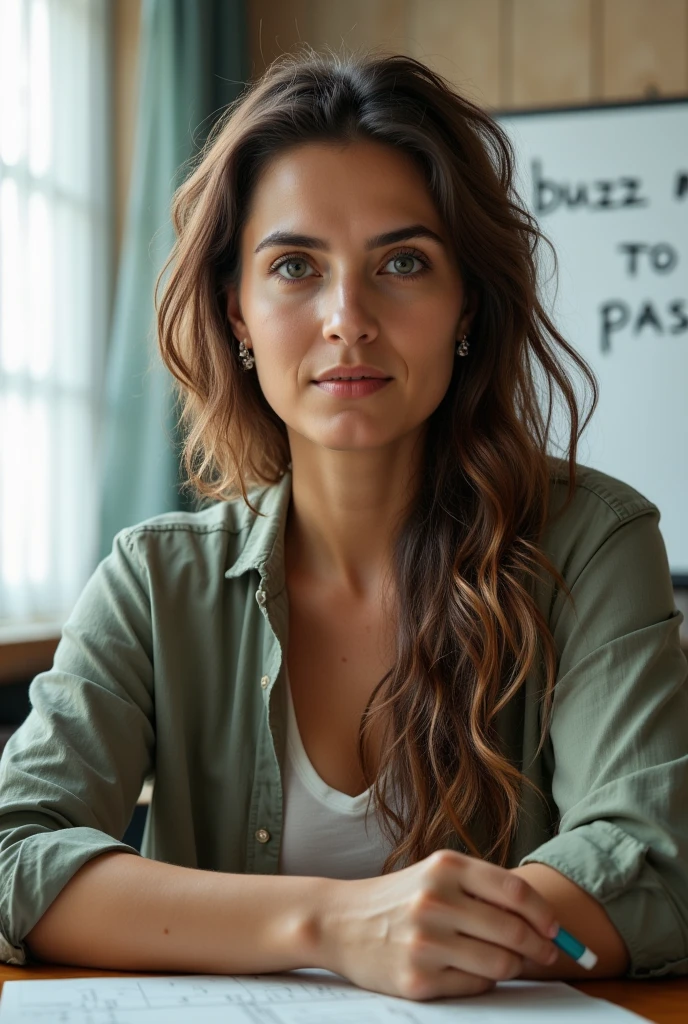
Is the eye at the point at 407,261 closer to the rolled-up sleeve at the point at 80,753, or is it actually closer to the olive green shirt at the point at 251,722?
the olive green shirt at the point at 251,722

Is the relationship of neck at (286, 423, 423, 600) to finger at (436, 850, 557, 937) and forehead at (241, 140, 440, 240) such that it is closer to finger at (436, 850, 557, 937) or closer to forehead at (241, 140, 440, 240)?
forehead at (241, 140, 440, 240)

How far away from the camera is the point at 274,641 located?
135 cm

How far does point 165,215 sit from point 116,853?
201 cm

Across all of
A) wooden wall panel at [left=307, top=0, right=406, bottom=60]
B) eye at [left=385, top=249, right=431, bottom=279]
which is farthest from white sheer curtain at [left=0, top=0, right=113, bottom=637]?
eye at [left=385, top=249, right=431, bottom=279]

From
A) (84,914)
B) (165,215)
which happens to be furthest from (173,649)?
(165,215)

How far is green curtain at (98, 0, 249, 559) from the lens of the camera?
8.89 ft

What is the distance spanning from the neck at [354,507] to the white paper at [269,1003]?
610 mm

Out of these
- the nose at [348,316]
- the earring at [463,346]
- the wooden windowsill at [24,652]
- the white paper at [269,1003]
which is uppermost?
the nose at [348,316]

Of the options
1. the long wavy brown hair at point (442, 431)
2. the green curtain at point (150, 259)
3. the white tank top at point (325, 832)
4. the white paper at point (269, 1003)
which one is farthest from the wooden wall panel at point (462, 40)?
the white paper at point (269, 1003)

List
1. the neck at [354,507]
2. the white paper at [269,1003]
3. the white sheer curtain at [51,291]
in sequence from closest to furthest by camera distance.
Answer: the white paper at [269,1003], the neck at [354,507], the white sheer curtain at [51,291]

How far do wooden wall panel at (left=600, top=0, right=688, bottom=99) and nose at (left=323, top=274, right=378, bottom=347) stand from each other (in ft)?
6.00

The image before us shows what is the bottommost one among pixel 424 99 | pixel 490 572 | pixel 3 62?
pixel 490 572

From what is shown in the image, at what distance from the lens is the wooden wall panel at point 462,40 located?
2918mm

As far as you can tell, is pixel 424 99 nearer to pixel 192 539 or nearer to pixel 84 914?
pixel 192 539
